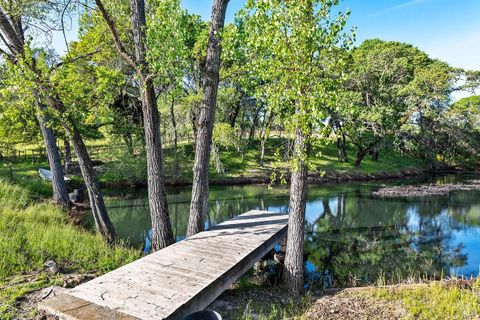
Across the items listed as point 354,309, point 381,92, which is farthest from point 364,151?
point 354,309

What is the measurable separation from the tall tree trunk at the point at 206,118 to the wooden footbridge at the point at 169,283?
615 millimetres

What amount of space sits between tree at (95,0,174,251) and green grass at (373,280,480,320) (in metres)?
5.14

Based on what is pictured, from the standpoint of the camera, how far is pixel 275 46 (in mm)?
4953

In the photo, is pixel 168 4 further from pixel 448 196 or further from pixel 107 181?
pixel 448 196

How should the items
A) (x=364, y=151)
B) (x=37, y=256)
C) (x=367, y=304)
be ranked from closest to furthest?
(x=367, y=304) → (x=37, y=256) → (x=364, y=151)

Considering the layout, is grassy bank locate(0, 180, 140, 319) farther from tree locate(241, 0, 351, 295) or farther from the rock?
tree locate(241, 0, 351, 295)

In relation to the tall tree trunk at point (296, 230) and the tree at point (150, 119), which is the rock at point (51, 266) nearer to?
the tree at point (150, 119)

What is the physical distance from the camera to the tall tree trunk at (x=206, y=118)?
7309mm

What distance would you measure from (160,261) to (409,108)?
2990 cm

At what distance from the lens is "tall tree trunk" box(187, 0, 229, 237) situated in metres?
7.31

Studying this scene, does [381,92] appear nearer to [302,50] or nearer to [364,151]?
[364,151]

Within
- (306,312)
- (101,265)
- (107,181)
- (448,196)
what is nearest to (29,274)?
(101,265)

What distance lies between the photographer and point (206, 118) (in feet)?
25.1

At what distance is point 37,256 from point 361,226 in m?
12.4
